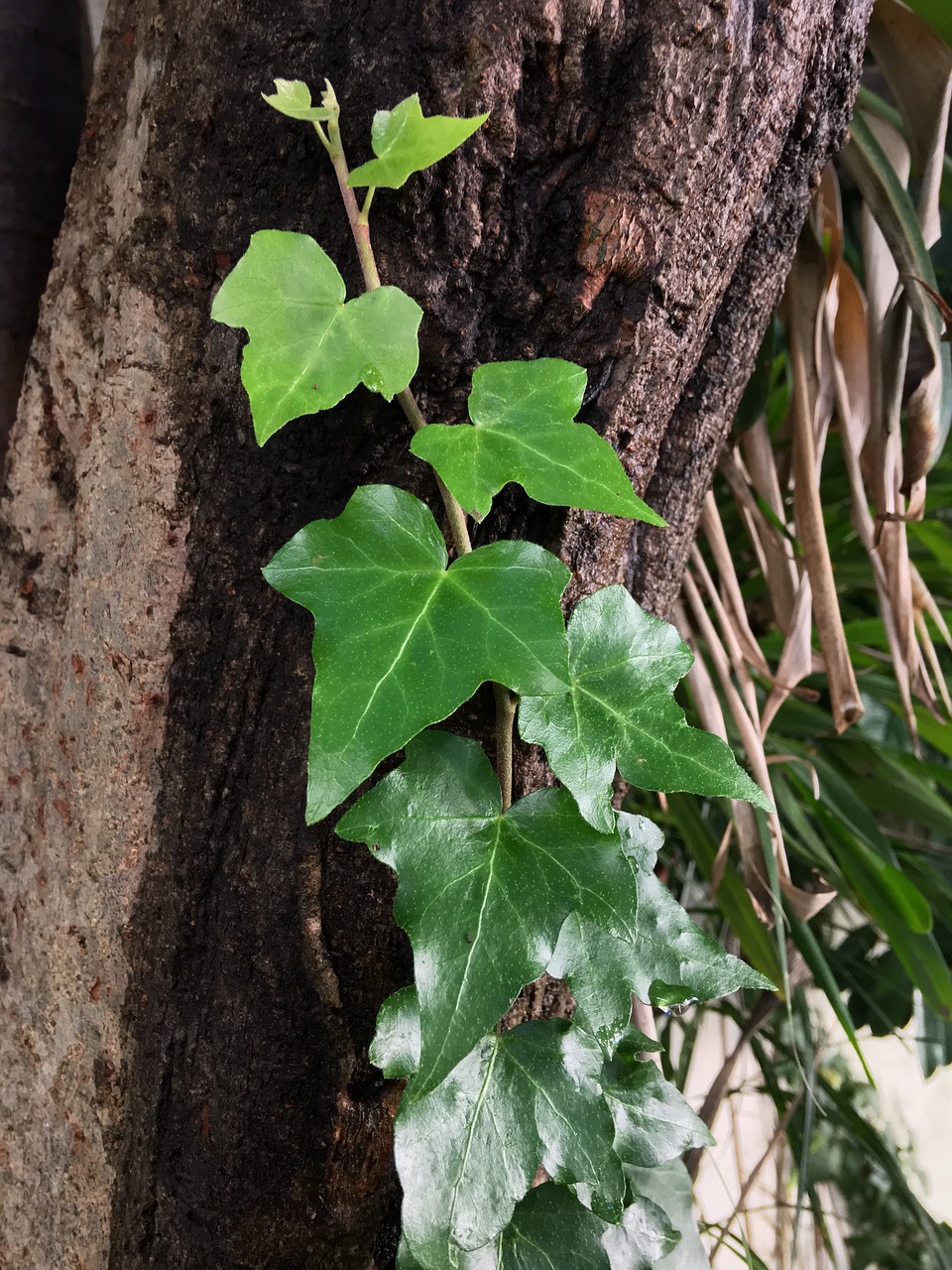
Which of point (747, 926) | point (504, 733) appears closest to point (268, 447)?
point (504, 733)

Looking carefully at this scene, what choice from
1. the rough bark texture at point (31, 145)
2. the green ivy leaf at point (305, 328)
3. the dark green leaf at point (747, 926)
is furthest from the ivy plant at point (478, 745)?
the dark green leaf at point (747, 926)

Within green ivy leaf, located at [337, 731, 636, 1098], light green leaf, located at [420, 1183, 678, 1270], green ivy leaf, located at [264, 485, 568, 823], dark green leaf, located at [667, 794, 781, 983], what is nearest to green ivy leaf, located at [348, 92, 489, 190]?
green ivy leaf, located at [264, 485, 568, 823]

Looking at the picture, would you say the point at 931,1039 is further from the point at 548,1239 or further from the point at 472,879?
the point at 472,879

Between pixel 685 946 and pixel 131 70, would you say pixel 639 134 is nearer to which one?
pixel 131 70

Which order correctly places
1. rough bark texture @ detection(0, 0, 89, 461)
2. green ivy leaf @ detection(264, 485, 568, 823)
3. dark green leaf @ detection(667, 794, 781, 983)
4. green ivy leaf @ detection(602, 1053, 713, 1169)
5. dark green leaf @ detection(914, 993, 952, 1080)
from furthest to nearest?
dark green leaf @ detection(914, 993, 952, 1080), dark green leaf @ detection(667, 794, 781, 983), rough bark texture @ detection(0, 0, 89, 461), green ivy leaf @ detection(602, 1053, 713, 1169), green ivy leaf @ detection(264, 485, 568, 823)

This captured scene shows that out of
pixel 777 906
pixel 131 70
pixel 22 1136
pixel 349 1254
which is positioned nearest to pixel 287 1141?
pixel 349 1254

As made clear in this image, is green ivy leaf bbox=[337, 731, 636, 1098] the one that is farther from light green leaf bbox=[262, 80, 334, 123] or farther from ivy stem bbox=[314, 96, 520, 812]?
light green leaf bbox=[262, 80, 334, 123]

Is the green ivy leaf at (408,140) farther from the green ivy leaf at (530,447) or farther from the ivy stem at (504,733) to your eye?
the ivy stem at (504,733)
